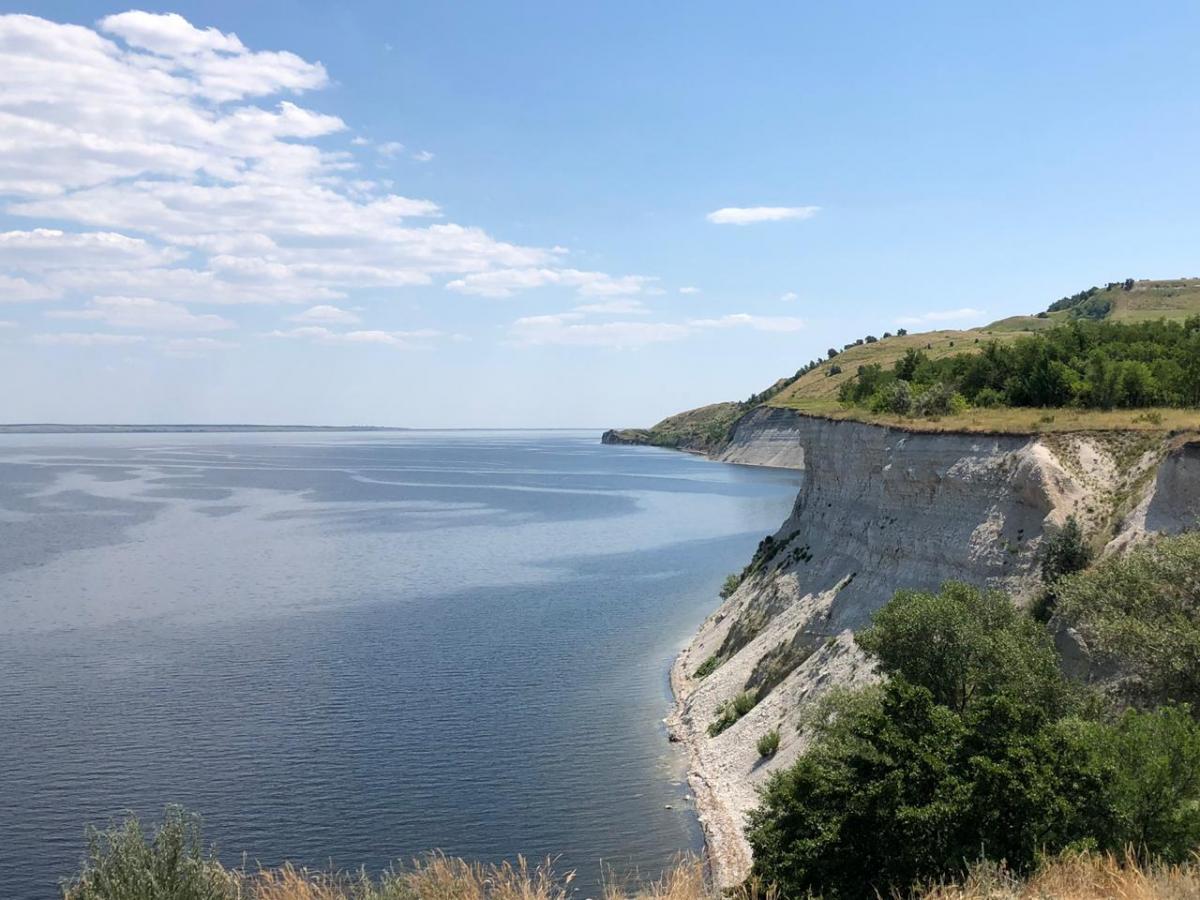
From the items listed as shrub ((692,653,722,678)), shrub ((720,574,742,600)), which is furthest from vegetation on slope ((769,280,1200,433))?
shrub ((692,653,722,678))

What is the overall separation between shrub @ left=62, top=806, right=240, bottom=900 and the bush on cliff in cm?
1130

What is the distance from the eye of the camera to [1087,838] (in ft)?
52.4

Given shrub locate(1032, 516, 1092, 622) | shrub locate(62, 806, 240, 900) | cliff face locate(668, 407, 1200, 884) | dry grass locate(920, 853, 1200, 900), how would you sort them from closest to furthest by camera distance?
1. dry grass locate(920, 853, 1200, 900)
2. shrub locate(62, 806, 240, 900)
3. shrub locate(1032, 516, 1092, 622)
4. cliff face locate(668, 407, 1200, 884)

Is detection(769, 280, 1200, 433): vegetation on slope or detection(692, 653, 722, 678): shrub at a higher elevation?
detection(769, 280, 1200, 433): vegetation on slope

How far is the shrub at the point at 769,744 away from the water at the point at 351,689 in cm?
344

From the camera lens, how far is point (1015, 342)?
2137 inches

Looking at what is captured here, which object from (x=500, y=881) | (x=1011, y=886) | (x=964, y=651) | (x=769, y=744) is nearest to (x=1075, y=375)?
(x=769, y=744)

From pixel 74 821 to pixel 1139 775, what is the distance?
30266 mm

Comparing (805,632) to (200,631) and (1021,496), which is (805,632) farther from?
(200,631)

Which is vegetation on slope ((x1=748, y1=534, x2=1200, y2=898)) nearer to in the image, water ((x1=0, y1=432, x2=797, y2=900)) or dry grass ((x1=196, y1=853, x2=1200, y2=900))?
dry grass ((x1=196, y1=853, x2=1200, y2=900))

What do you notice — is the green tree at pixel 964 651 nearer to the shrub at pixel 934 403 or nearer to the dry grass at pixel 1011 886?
the dry grass at pixel 1011 886

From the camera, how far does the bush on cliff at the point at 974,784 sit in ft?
54.6

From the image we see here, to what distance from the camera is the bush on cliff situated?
1666 cm

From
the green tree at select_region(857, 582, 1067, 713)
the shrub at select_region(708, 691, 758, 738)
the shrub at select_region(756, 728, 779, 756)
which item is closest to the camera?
the green tree at select_region(857, 582, 1067, 713)
